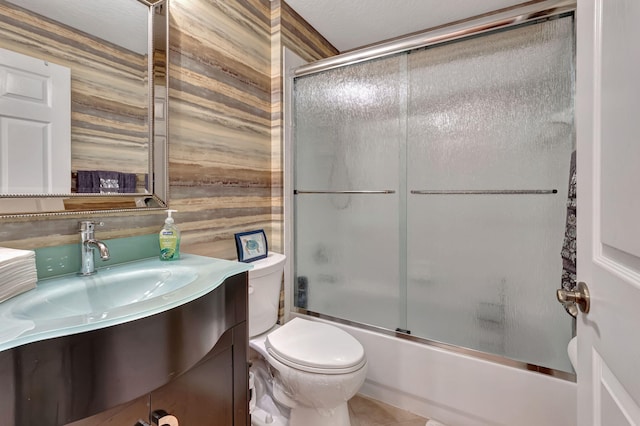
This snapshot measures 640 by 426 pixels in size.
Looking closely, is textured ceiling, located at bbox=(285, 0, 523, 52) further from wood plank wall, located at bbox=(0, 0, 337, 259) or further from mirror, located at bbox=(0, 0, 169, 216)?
mirror, located at bbox=(0, 0, 169, 216)

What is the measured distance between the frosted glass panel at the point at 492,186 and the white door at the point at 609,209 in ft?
2.73

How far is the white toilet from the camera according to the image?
1.27 metres

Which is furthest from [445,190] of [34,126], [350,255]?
[34,126]

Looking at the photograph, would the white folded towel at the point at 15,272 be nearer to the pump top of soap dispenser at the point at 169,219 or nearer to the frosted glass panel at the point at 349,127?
the pump top of soap dispenser at the point at 169,219

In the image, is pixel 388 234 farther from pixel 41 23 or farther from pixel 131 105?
pixel 41 23

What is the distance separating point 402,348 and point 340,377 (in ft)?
1.85

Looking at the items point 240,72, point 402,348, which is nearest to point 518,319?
point 402,348

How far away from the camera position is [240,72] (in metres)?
1.70

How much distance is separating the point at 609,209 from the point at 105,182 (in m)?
1.42

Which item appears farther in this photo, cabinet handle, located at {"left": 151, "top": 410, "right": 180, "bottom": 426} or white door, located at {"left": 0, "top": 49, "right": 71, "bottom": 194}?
white door, located at {"left": 0, "top": 49, "right": 71, "bottom": 194}

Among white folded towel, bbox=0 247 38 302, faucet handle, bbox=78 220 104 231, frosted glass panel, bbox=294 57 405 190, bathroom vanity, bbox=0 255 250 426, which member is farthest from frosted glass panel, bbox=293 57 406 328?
white folded towel, bbox=0 247 38 302

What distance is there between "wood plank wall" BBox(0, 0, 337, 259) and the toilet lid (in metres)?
0.53

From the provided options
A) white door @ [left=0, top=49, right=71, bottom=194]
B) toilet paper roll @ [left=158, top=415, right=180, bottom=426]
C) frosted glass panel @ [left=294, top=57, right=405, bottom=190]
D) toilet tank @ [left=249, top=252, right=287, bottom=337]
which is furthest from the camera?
frosted glass panel @ [left=294, top=57, right=405, bottom=190]

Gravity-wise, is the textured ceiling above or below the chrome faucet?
above
